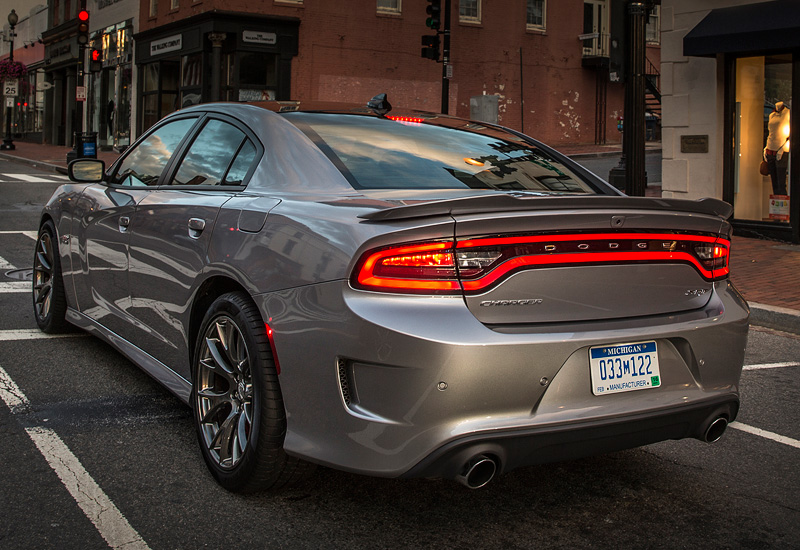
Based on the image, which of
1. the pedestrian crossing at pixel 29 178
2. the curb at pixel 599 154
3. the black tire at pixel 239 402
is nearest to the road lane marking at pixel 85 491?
the black tire at pixel 239 402

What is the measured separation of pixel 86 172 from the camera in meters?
5.55

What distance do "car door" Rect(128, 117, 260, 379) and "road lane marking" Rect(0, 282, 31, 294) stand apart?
388 cm

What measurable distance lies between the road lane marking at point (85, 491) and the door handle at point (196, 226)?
1.09m

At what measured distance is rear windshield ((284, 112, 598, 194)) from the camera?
372 cm

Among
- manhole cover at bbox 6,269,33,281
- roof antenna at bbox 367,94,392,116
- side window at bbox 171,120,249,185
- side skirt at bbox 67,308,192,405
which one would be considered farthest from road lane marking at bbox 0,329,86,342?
roof antenna at bbox 367,94,392,116

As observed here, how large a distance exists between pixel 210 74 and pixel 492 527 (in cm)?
2899

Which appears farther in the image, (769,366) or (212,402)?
(769,366)

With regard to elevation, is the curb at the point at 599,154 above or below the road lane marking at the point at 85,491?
above

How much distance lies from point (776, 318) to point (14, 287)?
674cm

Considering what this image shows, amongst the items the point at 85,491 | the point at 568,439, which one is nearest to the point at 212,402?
the point at 85,491

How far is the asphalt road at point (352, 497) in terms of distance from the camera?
3.18 m

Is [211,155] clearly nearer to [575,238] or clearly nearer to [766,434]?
[575,238]

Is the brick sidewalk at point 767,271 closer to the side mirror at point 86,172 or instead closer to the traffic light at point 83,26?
the side mirror at point 86,172

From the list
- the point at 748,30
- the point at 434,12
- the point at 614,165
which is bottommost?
the point at 614,165
